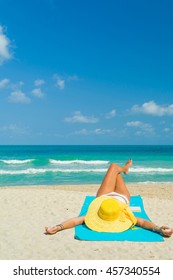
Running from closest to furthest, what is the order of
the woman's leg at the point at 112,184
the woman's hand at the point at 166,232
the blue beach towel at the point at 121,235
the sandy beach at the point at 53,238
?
1. the sandy beach at the point at 53,238
2. the blue beach towel at the point at 121,235
3. the woman's hand at the point at 166,232
4. the woman's leg at the point at 112,184

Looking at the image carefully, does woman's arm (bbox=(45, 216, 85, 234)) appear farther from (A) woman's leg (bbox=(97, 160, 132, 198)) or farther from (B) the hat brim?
Answer: (A) woman's leg (bbox=(97, 160, 132, 198))

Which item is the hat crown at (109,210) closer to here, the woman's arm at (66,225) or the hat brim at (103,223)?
the hat brim at (103,223)

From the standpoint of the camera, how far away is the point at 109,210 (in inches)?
223

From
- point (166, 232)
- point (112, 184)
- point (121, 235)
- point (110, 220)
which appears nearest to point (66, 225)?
point (110, 220)

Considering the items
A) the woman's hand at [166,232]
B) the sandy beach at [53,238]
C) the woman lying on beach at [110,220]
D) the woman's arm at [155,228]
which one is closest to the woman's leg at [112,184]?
the woman lying on beach at [110,220]

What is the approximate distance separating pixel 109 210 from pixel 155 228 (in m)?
0.84

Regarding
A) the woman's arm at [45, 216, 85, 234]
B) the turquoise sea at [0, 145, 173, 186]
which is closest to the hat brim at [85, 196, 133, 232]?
the woman's arm at [45, 216, 85, 234]

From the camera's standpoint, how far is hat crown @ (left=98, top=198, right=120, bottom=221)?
567 centimetres

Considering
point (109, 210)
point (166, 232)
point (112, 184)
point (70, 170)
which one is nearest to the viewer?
point (166, 232)

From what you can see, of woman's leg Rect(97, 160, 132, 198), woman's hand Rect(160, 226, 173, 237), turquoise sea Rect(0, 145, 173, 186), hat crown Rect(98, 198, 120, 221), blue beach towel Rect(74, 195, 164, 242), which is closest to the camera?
blue beach towel Rect(74, 195, 164, 242)

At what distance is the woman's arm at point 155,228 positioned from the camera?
5.56m

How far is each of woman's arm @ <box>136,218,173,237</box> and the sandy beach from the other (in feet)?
0.40

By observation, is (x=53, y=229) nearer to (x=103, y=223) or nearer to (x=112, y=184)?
(x=103, y=223)

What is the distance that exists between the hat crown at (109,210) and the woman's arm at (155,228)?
47 centimetres
